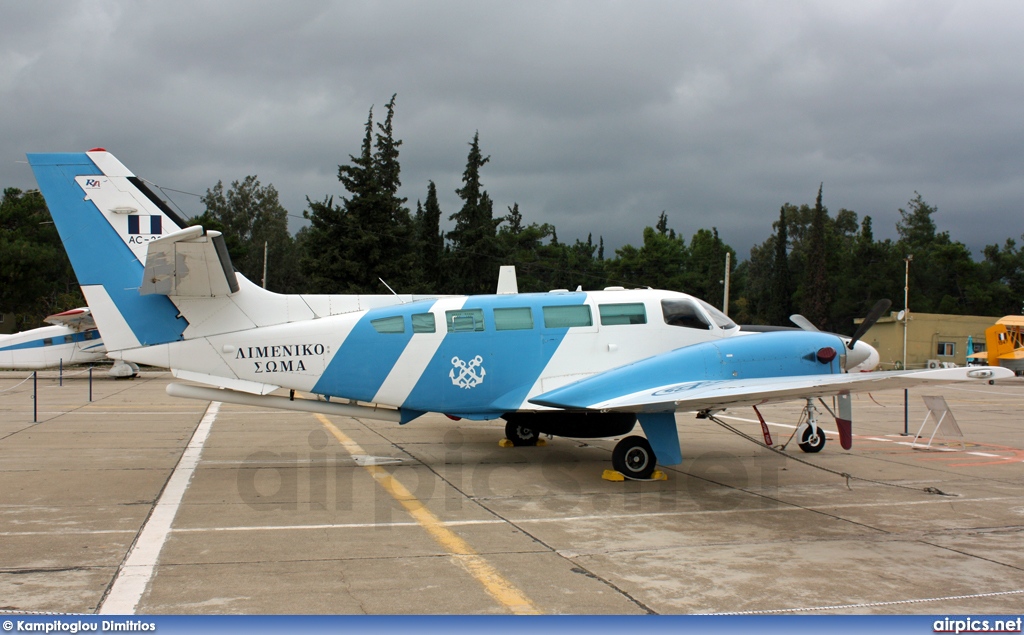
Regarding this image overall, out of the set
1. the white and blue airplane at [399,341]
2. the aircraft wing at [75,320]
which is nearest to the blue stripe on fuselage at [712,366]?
the white and blue airplane at [399,341]

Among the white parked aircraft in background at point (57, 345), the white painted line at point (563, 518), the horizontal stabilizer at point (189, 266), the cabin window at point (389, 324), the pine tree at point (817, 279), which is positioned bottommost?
the white painted line at point (563, 518)

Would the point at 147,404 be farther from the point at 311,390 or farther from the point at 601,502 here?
the point at 601,502

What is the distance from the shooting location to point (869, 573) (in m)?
6.72

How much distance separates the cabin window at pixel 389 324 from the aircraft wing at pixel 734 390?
2437 millimetres

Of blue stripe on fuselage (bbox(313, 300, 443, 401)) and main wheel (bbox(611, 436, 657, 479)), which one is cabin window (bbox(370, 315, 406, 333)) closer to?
blue stripe on fuselage (bbox(313, 300, 443, 401))

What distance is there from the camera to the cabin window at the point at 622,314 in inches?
473

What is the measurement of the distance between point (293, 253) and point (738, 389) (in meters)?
A: 89.9

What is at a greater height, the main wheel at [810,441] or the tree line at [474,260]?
the tree line at [474,260]

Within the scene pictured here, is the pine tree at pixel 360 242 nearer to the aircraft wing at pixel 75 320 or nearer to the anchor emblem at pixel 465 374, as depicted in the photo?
the aircraft wing at pixel 75 320

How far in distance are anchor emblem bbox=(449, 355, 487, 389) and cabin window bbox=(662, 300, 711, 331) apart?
10.7 feet

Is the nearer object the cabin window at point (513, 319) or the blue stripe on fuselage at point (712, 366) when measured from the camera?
the blue stripe on fuselage at point (712, 366)

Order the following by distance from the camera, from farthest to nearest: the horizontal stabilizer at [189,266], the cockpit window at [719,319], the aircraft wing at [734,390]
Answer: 1. the cockpit window at [719,319]
2. the horizontal stabilizer at [189,266]
3. the aircraft wing at [734,390]

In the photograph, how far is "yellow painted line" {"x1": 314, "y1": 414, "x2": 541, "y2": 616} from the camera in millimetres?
5820

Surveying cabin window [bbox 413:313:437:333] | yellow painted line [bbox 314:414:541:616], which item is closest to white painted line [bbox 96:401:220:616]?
yellow painted line [bbox 314:414:541:616]
